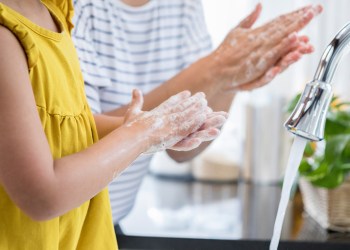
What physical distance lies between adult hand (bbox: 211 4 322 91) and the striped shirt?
0.19 meters

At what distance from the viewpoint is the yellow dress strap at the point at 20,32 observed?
61cm

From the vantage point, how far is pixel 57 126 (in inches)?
26.9

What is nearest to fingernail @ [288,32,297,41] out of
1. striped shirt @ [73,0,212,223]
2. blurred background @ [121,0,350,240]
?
striped shirt @ [73,0,212,223]

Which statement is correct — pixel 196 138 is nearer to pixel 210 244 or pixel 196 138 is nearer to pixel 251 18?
pixel 210 244

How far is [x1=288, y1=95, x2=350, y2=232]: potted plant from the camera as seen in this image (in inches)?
53.7

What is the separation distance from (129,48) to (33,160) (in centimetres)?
72

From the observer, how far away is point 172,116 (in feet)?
2.40

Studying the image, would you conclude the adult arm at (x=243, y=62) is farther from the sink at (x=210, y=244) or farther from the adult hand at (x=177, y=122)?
the adult hand at (x=177, y=122)

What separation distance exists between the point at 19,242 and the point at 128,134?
0.15 metres

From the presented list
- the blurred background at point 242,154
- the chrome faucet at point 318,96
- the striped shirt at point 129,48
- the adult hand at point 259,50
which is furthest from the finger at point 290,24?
the blurred background at point 242,154

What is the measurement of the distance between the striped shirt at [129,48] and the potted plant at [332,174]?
273mm

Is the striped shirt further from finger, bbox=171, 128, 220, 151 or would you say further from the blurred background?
the blurred background

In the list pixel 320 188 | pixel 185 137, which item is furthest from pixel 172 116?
pixel 320 188

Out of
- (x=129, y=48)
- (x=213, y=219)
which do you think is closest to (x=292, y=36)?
(x=129, y=48)
